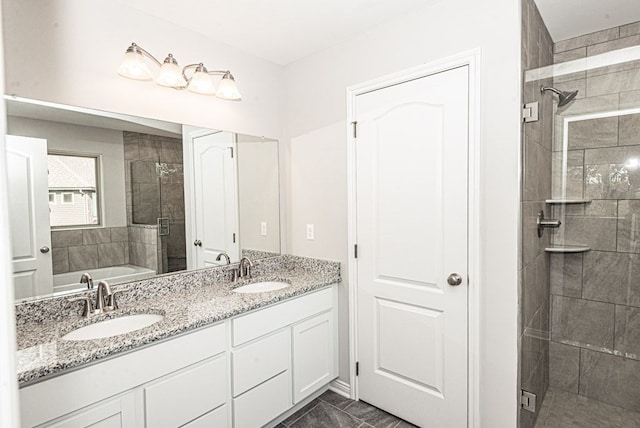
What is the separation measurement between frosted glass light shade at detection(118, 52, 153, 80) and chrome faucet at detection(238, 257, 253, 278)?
130 centimetres

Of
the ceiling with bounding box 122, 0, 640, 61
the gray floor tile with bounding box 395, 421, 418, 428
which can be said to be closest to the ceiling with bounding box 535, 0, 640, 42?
the ceiling with bounding box 122, 0, 640, 61

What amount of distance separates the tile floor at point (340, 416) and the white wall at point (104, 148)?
1630 millimetres

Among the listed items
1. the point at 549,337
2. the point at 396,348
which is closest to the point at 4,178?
the point at 396,348

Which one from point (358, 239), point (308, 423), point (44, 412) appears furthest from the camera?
point (358, 239)

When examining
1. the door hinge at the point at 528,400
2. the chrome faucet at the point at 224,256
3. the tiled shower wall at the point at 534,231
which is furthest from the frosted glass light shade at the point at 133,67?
the door hinge at the point at 528,400

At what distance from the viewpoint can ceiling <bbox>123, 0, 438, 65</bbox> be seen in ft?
6.38

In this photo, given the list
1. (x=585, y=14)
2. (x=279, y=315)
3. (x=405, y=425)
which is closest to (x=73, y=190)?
(x=279, y=315)

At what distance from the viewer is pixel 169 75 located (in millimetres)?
1977

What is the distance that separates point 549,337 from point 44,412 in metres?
2.49

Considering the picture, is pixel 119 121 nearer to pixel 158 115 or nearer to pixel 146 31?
pixel 158 115

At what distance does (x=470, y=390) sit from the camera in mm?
1873

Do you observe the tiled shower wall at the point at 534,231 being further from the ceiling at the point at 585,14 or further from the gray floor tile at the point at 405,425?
the gray floor tile at the point at 405,425

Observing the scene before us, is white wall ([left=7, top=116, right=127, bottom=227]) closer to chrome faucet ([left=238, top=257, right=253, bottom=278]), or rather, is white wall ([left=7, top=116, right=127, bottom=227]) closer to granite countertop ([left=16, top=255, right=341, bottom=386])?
granite countertop ([left=16, top=255, right=341, bottom=386])

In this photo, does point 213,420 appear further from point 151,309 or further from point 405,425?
point 405,425
